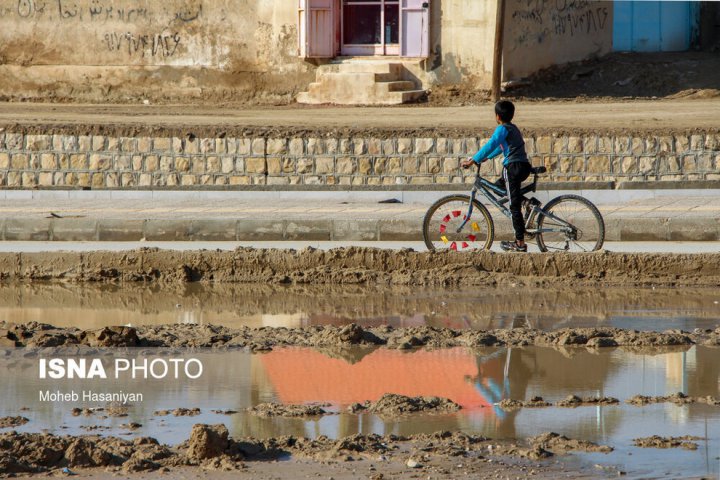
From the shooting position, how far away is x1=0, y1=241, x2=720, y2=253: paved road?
38.6ft

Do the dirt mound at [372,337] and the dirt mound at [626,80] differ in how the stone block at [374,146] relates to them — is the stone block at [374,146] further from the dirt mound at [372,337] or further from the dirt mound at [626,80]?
the dirt mound at [372,337]

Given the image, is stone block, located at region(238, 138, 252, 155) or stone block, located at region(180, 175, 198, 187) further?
stone block, located at region(180, 175, 198, 187)

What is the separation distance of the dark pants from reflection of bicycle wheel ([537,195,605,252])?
0.73ft

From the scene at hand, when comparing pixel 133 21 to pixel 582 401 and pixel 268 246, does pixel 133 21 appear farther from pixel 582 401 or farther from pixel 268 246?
pixel 582 401

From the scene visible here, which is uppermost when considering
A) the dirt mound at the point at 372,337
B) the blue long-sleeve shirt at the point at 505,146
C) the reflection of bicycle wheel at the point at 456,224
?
the blue long-sleeve shirt at the point at 505,146

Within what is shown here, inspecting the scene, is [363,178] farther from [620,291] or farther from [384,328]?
[384,328]

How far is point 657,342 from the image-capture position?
7.90 meters

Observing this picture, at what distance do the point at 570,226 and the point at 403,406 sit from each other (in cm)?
513

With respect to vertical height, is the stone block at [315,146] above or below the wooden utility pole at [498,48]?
below

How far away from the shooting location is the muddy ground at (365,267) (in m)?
10.8

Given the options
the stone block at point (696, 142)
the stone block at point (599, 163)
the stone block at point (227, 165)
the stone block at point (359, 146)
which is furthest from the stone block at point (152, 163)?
the stone block at point (696, 142)

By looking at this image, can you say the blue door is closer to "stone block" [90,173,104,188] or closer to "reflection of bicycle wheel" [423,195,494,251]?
"stone block" [90,173,104,188]

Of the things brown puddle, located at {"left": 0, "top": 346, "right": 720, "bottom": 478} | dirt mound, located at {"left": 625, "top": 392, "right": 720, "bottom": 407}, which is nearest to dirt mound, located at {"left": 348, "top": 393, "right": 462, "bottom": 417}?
brown puddle, located at {"left": 0, "top": 346, "right": 720, "bottom": 478}

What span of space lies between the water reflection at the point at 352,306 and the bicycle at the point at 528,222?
0.89 meters
